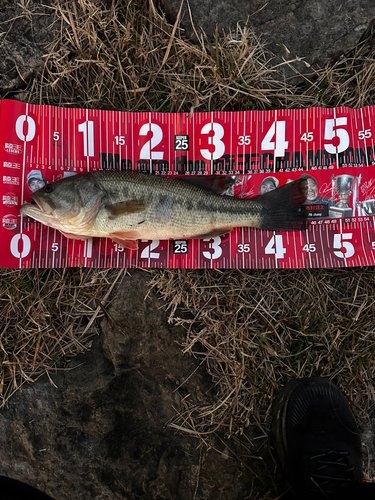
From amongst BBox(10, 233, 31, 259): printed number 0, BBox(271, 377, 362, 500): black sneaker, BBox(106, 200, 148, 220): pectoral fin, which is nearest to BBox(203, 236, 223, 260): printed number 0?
BBox(106, 200, 148, 220): pectoral fin

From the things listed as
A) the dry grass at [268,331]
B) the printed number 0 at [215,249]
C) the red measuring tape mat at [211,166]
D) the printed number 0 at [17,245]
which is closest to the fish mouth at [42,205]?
the red measuring tape mat at [211,166]

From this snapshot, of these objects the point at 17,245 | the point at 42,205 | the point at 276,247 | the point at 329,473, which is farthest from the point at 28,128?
the point at 329,473

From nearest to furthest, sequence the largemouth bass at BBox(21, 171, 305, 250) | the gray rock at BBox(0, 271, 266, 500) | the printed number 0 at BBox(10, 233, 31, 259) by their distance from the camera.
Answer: the gray rock at BBox(0, 271, 266, 500) → the largemouth bass at BBox(21, 171, 305, 250) → the printed number 0 at BBox(10, 233, 31, 259)

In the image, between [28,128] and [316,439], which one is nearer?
[316,439]

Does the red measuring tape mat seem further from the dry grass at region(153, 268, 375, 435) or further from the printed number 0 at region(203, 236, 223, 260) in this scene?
the dry grass at region(153, 268, 375, 435)

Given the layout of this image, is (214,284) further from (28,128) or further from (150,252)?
(28,128)
